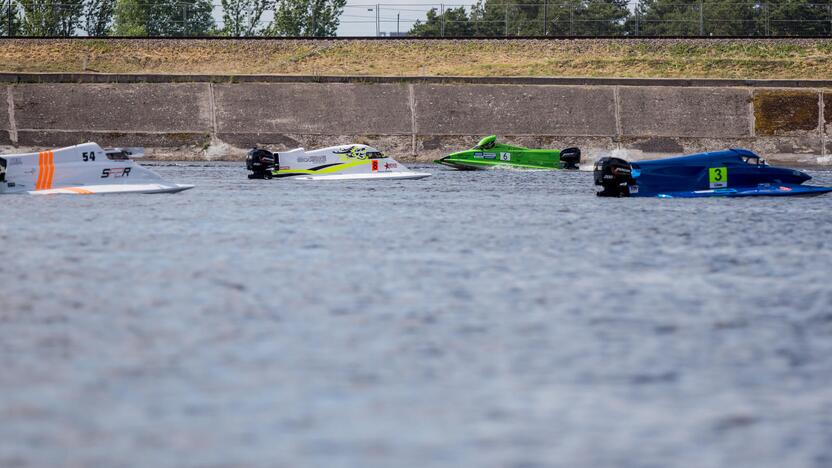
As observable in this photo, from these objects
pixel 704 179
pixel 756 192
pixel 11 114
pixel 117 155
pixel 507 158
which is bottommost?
pixel 756 192

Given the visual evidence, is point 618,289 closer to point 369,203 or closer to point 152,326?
point 152,326

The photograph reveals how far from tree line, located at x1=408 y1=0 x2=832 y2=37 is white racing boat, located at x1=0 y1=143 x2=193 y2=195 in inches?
2746

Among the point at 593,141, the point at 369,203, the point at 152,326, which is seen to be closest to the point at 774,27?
the point at 593,141

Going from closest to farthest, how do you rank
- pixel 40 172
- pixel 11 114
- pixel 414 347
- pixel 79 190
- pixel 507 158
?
pixel 414 347 → pixel 79 190 → pixel 40 172 → pixel 507 158 → pixel 11 114

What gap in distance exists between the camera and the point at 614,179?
3906 centimetres

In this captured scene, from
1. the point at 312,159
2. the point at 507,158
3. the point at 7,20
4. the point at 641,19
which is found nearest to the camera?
the point at 312,159

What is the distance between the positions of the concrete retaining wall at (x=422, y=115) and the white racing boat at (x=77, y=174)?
94.2 feet

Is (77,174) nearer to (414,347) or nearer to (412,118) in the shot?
(414,347)

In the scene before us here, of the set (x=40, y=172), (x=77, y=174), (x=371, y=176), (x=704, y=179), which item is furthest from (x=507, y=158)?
(x=40, y=172)

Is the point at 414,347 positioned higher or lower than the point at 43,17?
lower

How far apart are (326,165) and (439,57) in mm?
31492

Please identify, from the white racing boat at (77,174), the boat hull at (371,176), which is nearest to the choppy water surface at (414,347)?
the white racing boat at (77,174)

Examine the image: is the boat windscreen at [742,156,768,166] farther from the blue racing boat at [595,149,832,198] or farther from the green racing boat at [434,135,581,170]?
the green racing boat at [434,135,581,170]

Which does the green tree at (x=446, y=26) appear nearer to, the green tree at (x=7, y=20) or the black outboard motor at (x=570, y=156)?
the green tree at (x=7, y=20)
